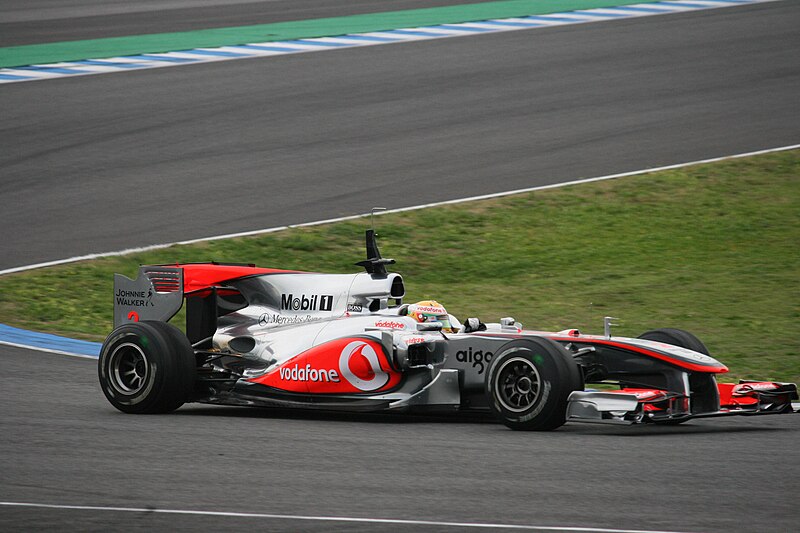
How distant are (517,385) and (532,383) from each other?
4.9 inches

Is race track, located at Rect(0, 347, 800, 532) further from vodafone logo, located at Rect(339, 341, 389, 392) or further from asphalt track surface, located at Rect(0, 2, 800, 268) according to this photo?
asphalt track surface, located at Rect(0, 2, 800, 268)

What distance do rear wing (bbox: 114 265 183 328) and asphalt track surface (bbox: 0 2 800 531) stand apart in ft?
2.39

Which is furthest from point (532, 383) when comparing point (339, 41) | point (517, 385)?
point (339, 41)

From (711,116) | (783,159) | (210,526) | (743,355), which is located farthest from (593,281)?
(210,526)

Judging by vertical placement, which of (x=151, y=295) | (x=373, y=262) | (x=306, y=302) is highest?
(x=373, y=262)

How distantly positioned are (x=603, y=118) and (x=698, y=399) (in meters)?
13.3

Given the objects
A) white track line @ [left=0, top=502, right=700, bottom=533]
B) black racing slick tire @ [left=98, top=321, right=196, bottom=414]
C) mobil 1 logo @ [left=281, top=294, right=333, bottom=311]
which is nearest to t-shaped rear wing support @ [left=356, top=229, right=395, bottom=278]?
A: mobil 1 logo @ [left=281, top=294, right=333, bottom=311]

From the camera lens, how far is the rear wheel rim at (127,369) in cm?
955

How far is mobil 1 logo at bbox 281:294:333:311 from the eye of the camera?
386 inches

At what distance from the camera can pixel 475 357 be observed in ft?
29.3

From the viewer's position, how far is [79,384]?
10.8m

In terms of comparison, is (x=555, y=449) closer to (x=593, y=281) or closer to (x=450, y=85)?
(x=593, y=281)

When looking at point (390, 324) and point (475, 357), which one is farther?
point (390, 324)

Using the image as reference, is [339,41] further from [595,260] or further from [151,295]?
[151,295]
